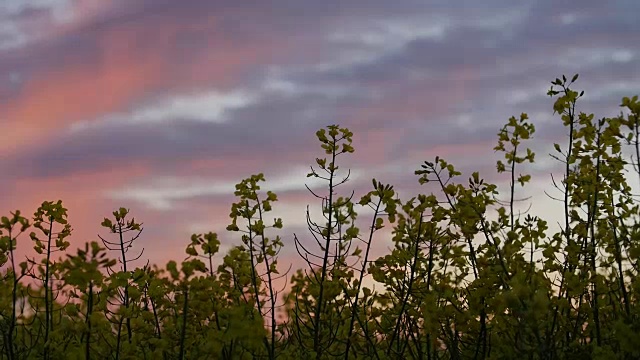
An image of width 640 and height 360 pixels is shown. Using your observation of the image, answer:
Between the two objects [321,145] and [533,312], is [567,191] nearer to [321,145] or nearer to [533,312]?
[321,145]

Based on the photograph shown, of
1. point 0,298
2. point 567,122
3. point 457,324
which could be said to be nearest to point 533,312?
point 457,324

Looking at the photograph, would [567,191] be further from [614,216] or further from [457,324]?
[457,324]

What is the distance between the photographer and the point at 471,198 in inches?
223

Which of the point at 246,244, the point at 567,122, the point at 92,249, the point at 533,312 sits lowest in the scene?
the point at 533,312

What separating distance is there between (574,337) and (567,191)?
127 centimetres

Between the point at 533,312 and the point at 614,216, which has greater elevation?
the point at 614,216

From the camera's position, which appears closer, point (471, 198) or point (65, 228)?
point (471, 198)

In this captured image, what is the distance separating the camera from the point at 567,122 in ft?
22.1

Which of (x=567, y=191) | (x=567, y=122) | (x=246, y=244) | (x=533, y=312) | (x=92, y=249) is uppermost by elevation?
(x=567, y=122)

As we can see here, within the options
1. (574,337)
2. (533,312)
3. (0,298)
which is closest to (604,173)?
(574,337)

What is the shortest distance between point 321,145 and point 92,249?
2732 millimetres

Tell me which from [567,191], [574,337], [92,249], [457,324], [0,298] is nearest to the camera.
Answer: [92,249]

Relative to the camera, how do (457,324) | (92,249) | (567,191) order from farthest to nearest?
(567,191), (457,324), (92,249)

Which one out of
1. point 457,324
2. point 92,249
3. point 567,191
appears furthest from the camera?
point 567,191
